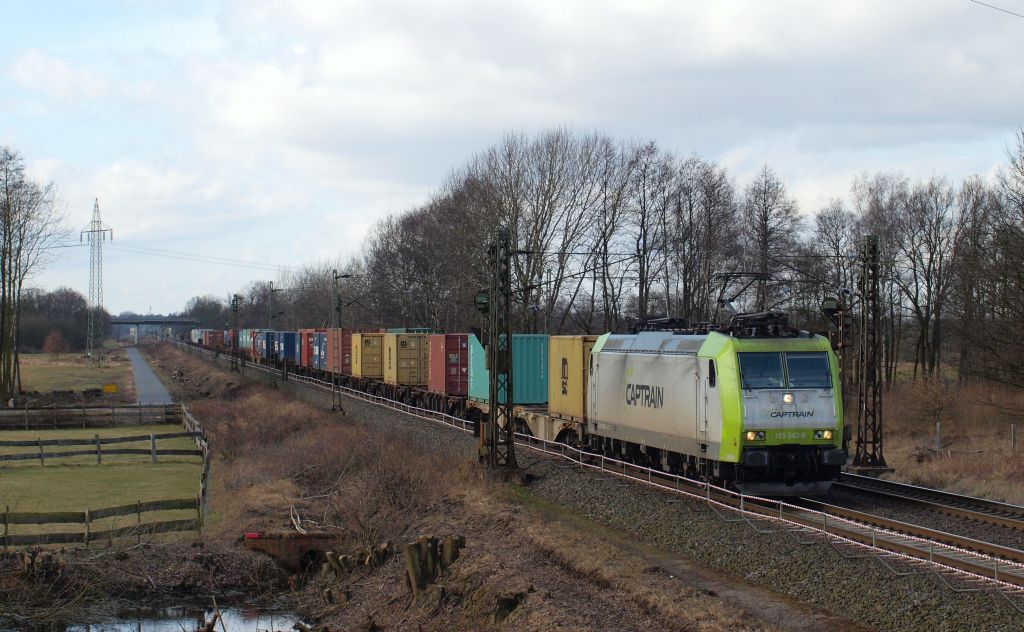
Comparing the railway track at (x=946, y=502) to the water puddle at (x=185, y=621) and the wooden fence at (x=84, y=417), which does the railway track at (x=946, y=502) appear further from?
the wooden fence at (x=84, y=417)

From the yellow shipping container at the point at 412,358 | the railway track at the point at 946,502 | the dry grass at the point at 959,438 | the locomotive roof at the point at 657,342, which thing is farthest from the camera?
the yellow shipping container at the point at 412,358

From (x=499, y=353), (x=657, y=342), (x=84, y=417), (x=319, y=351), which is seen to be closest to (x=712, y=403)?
(x=657, y=342)

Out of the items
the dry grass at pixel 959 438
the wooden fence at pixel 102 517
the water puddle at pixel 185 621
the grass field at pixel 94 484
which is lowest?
the water puddle at pixel 185 621

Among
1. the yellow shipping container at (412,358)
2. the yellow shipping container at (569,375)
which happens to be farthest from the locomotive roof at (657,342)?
the yellow shipping container at (412,358)

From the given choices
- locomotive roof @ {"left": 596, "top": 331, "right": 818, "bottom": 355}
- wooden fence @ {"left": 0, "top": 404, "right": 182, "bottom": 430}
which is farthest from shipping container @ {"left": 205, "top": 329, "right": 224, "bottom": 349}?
locomotive roof @ {"left": 596, "top": 331, "right": 818, "bottom": 355}

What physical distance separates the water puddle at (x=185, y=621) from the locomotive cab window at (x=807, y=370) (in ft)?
33.1

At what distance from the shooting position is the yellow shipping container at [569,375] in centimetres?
2669

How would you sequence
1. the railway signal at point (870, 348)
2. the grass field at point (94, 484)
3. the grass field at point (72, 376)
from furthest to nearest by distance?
1. the grass field at point (72, 376)
2. the railway signal at point (870, 348)
3. the grass field at point (94, 484)

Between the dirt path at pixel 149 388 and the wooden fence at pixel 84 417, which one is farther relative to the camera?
the dirt path at pixel 149 388

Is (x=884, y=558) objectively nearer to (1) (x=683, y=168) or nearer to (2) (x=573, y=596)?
(2) (x=573, y=596)

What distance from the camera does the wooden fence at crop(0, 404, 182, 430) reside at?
46.2 meters

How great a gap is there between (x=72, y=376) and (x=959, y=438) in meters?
74.5

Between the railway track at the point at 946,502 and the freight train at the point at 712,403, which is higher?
the freight train at the point at 712,403

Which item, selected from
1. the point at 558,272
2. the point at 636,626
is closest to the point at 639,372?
the point at 636,626
